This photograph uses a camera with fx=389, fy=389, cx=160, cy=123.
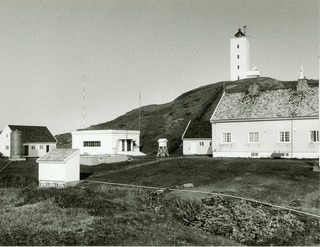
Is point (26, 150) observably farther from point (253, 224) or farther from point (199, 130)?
point (253, 224)

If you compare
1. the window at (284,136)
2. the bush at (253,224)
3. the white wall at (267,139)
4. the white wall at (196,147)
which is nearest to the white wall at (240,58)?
the white wall at (196,147)

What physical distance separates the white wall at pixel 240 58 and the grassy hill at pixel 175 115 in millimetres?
2992

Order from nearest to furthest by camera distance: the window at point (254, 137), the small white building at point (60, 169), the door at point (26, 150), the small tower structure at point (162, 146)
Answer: the small white building at point (60, 169)
the window at point (254, 137)
the small tower structure at point (162, 146)
the door at point (26, 150)

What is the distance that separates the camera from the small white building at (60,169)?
94.7ft

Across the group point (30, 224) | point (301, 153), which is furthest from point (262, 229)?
point (301, 153)

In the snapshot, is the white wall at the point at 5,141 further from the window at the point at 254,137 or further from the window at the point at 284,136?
the window at the point at 284,136

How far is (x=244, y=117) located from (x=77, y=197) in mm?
23818

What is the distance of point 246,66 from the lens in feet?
324

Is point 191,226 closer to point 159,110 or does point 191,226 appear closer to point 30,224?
point 30,224

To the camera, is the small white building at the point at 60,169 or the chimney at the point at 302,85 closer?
the small white building at the point at 60,169

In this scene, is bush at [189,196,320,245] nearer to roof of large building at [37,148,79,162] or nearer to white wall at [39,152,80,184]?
white wall at [39,152,80,184]

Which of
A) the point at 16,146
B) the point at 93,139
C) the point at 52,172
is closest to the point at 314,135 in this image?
the point at 52,172

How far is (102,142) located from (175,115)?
117 ft

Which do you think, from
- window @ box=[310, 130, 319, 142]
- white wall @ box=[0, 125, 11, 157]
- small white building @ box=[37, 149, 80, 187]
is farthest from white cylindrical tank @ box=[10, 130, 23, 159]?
window @ box=[310, 130, 319, 142]
